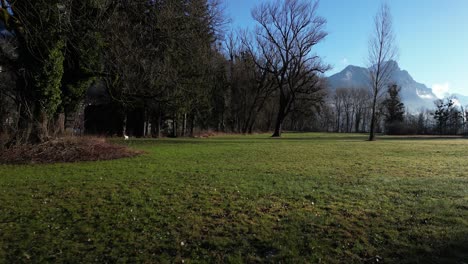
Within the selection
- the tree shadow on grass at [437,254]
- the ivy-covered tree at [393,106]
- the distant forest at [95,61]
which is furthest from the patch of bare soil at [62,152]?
the ivy-covered tree at [393,106]

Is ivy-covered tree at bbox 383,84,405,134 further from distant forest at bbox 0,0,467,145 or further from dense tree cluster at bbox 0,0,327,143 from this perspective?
dense tree cluster at bbox 0,0,327,143

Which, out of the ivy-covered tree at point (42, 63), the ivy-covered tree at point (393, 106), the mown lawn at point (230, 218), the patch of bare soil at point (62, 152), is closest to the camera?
Result: the mown lawn at point (230, 218)

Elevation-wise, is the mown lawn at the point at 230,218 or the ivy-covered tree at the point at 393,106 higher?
the ivy-covered tree at the point at 393,106

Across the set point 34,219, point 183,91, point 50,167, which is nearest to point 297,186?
point 34,219

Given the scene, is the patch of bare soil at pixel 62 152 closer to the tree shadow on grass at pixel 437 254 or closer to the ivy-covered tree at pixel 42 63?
the ivy-covered tree at pixel 42 63

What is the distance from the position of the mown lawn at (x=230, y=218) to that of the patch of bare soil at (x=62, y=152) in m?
3.07

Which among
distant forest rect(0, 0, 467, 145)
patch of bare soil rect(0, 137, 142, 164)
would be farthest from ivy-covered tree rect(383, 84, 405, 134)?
patch of bare soil rect(0, 137, 142, 164)

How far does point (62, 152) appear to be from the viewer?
42.7 feet

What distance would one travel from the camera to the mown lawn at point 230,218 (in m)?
4.17

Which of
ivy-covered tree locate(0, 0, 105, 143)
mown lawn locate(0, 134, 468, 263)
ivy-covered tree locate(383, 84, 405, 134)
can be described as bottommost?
mown lawn locate(0, 134, 468, 263)

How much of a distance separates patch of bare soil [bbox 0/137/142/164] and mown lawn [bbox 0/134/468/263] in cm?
307

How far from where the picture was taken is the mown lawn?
4172 millimetres

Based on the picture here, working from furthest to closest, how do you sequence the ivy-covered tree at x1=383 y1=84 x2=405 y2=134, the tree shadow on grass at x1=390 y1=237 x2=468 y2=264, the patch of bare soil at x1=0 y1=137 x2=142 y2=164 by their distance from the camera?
the ivy-covered tree at x1=383 y1=84 x2=405 y2=134 → the patch of bare soil at x1=0 y1=137 x2=142 y2=164 → the tree shadow on grass at x1=390 y1=237 x2=468 y2=264

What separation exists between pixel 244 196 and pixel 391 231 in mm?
2932
